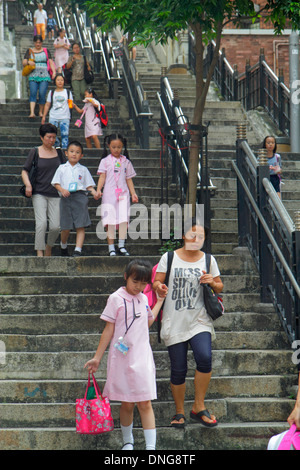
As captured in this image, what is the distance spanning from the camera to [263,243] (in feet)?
30.3

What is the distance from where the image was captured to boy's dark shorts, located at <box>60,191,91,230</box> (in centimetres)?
995

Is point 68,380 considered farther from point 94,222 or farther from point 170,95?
point 170,95

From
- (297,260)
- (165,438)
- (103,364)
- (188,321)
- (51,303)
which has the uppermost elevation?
(297,260)

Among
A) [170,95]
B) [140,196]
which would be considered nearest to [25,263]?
[140,196]

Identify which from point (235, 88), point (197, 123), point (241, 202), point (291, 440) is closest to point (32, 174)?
point (197, 123)

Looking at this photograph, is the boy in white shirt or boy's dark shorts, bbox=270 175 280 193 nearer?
the boy in white shirt

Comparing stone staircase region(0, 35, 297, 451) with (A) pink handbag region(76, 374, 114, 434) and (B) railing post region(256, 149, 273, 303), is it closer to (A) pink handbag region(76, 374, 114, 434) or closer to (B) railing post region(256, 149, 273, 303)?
(B) railing post region(256, 149, 273, 303)

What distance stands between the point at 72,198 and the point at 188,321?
316cm

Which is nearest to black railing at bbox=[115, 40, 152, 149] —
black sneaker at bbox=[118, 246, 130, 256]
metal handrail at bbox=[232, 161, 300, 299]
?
metal handrail at bbox=[232, 161, 300, 299]

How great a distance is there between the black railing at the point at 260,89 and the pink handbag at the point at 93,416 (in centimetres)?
1038

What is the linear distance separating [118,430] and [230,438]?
3.17 feet

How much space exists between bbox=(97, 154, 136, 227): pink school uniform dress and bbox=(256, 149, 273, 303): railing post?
1.69m

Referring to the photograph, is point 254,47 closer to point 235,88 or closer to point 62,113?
point 235,88

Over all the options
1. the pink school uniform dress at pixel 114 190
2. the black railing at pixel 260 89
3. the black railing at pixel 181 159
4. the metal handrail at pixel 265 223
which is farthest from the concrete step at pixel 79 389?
the black railing at pixel 260 89
